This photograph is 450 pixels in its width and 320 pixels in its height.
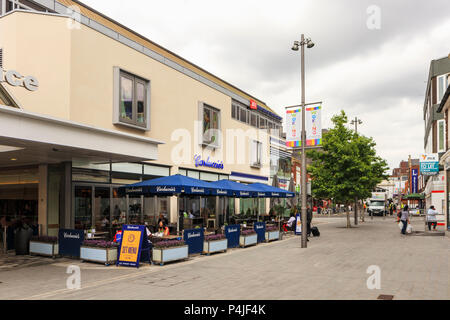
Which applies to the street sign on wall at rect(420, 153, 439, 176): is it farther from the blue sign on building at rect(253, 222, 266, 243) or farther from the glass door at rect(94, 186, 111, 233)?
the glass door at rect(94, 186, 111, 233)

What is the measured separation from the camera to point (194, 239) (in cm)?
1451

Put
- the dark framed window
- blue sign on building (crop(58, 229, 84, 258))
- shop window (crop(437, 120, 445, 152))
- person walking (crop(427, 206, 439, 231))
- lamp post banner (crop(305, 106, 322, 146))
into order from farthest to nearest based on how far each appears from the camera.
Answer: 1. shop window (crop(437, 120, 445, 152))
2. person walking (crop(427, 206, 439, 231))
3. the dark framed window
4. lamp post banner (crop(305, 106, 322, 146))
5. blue sign on building (crop(58, 229, 84, 258))

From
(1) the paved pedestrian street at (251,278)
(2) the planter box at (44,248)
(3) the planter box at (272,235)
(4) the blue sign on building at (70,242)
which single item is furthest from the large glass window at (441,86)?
(2) the planter box at (44,248)

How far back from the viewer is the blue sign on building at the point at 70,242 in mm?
13500

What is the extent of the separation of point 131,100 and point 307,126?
8.18 metres

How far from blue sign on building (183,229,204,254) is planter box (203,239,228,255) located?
0.19m

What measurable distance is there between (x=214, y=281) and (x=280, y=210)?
25.7 metres

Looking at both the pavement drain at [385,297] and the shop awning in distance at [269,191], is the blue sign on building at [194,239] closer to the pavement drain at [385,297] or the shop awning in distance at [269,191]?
the shop awning in distance at [269,191]

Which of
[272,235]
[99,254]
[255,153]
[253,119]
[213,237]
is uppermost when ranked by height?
[253,119]

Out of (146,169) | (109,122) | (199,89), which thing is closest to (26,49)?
(109,122)

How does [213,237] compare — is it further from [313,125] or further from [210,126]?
[210,126]

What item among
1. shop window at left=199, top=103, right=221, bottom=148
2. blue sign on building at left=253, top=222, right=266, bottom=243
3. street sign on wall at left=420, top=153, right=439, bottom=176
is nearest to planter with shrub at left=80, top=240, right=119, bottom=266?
blue sign on building at left=253, top=222, right=266, bottom=243

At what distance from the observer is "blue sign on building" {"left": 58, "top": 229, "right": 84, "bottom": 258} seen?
13500 mm

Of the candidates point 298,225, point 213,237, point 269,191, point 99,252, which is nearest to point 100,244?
point 99,252
